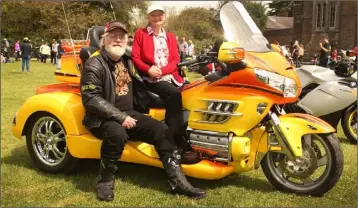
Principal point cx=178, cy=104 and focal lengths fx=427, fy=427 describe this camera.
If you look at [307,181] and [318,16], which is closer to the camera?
[307,181]

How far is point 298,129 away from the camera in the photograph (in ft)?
12.2

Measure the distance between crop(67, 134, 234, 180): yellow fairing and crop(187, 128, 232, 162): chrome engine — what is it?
0.09 m

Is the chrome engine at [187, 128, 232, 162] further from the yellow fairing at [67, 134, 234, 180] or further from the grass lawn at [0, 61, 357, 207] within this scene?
the grass lawn at [0, 61, 357, 207]

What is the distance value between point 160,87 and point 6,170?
6.37ft

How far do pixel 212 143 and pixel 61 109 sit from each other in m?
1.58

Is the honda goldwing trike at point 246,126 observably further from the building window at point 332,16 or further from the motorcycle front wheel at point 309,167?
the building window at point 332,16

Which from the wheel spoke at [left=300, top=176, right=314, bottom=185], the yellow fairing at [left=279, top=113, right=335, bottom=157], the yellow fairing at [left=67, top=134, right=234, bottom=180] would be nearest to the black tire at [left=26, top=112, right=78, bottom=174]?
the yellow fairing at [left=67, top=134, right=234, bottom=180]

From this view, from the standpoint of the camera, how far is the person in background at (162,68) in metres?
4.04

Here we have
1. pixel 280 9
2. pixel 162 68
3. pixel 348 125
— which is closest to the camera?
pixel 162 68

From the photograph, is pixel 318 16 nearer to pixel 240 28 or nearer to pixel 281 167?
pixel 240 28

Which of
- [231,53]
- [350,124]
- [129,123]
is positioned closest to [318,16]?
[350,124]

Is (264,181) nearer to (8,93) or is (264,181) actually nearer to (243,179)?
(243,179)

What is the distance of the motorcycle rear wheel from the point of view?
6129 mm

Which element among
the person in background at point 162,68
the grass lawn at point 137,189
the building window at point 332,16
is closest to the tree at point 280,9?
the building window at point 332,16
